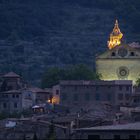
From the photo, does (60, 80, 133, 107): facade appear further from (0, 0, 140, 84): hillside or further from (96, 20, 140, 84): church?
(0, 0, 140, 84): hillside

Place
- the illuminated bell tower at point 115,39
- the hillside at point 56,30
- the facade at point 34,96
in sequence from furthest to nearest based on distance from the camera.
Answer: the hillside at point 56,30, the illuminated bell tower at point 115,39, the facade at point 34,96

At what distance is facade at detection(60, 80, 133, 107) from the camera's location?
10831 cm

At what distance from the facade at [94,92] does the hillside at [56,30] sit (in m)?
33.2

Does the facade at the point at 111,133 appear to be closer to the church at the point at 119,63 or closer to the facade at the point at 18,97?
the facade at the point at 18,97

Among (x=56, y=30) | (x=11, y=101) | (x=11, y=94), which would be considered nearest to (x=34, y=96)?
(x=11, y=94)

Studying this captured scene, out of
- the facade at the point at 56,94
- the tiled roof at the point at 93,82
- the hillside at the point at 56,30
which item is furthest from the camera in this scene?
the hillside at the point at 56,30

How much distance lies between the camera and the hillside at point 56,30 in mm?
154363

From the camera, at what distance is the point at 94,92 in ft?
357

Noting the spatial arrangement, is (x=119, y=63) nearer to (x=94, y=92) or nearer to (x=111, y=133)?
(x=94, y=92)

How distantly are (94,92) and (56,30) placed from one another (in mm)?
64856

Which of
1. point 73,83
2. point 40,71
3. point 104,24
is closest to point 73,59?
point 40,71

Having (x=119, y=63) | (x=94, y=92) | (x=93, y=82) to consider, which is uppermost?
(x=119, y=63)

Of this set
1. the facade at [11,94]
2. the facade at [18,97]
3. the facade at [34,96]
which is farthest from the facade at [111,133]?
the facade at [34,96]

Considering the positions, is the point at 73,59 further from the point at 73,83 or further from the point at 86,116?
the point at 86,116
